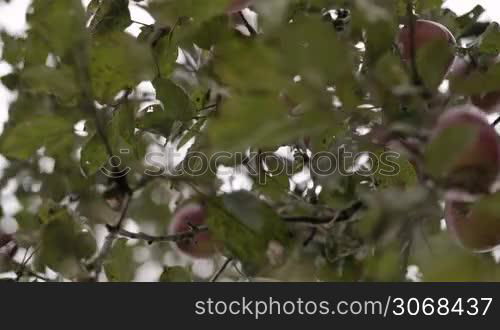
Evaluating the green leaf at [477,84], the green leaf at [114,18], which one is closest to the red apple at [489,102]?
the green leaf at [477,84]

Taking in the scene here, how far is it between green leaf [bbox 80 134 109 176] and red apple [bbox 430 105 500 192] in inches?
11.6

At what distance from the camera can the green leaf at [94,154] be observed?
62 cm

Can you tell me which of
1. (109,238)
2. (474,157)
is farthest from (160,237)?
(474,157)

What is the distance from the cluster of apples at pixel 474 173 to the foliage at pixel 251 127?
11 mm

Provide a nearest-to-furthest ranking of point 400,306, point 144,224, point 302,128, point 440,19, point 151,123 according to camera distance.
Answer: point 302,128, point 400,306, point 151,123, point 440,19, point 144,224

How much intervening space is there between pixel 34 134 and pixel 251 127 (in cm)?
23

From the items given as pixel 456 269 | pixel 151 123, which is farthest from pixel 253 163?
pixel 456 269

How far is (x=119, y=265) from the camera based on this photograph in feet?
2.40

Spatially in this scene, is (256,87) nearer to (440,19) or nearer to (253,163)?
(253,163)

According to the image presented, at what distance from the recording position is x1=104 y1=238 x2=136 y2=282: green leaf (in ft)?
2.38

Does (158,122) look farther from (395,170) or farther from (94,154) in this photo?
(395,170)

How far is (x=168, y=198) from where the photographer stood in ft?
3.01

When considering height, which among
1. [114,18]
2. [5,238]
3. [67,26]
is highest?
[67,26]

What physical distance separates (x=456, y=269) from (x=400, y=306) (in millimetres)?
89
